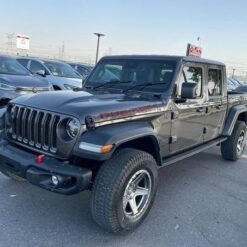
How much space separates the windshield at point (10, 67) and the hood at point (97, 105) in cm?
545

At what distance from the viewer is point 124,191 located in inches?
123

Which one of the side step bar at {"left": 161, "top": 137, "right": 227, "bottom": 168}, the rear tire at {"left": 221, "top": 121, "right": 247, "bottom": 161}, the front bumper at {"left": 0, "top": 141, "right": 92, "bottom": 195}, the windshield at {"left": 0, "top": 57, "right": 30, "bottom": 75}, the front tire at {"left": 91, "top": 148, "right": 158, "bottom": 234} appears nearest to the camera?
the front bumper at {"left": 0, "top": 141, "right": 92, "bottom": 195}

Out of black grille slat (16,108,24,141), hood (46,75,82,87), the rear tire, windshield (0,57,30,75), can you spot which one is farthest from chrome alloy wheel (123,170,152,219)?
hood (46,75,82,87)

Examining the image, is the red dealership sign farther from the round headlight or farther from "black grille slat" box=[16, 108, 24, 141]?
the round headlight

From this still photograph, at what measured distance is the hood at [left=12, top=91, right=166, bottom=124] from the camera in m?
3.10

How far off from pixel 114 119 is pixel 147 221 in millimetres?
1256

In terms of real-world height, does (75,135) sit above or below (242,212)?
above

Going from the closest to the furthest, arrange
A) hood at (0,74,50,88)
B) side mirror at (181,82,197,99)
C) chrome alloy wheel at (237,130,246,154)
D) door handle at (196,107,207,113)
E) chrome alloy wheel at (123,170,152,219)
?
chrome alloy wheel at (123,170,152,219) → side mirror at (181,82,197,99) → door handle at (196,107,207,113) → chrome alloy wheel at (237,130,246,154) → hood at (0,74,50,88)

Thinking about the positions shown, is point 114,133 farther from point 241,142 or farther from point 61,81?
point 61,81

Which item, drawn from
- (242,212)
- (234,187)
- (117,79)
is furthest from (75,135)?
(234,187)

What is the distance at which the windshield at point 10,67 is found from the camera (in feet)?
28.3

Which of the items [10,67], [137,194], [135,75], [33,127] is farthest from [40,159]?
[10,67]

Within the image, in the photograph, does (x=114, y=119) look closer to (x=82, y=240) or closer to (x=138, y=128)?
(x=138, y=128)

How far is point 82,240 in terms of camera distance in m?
3.12
